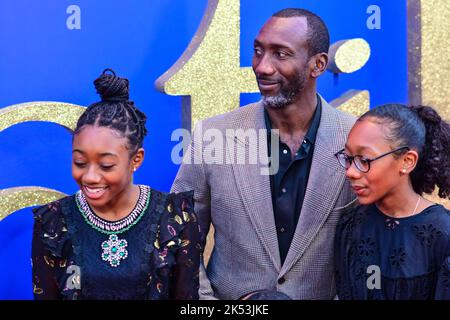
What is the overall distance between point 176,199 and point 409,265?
777 millimetres

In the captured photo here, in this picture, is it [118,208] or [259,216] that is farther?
[259,216]

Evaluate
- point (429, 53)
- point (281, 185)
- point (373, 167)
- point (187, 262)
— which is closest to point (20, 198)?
point (187, 262)

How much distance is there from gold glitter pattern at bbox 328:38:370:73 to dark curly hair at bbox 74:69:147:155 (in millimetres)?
1043

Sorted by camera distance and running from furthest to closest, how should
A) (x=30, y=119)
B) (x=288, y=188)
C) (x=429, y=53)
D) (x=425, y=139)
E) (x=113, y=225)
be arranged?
(x=429, y=53) < (x=30, y=119) < (x=288, y=188) < (x=425, y=139) < (x=113, y=225)

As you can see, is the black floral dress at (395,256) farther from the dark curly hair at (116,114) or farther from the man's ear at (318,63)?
the dark curly hair at (116,114)

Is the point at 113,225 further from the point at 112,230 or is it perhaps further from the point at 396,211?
the point at 396,211

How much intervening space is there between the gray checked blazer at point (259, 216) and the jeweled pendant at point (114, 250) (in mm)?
400

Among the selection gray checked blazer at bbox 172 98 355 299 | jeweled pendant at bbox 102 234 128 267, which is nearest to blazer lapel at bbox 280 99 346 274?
gray checked blazer at bbox 172 98 355 299

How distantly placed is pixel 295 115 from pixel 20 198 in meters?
1.13

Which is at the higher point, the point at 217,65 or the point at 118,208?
the point at 217,65

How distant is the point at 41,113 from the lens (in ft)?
10.7

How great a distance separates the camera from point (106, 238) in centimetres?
264

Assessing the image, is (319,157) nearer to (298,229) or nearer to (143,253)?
(298,229)

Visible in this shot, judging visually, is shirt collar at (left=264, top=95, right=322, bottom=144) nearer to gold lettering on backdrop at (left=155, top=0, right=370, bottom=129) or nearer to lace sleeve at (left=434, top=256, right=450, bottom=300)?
gold lettering on backdrop at (left=155, top=0, right=370, bottom=129)
